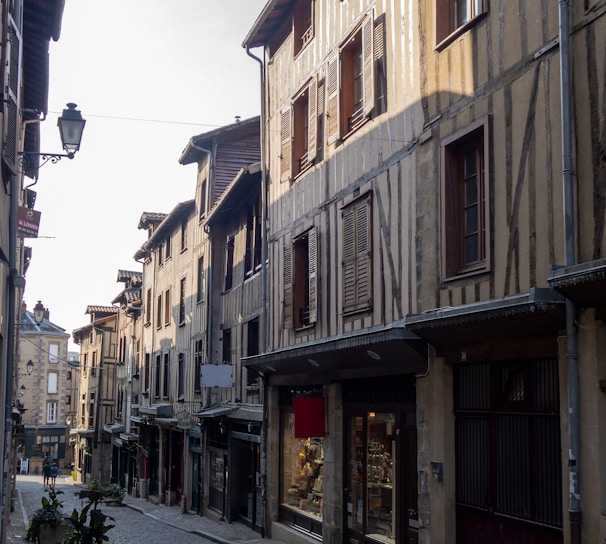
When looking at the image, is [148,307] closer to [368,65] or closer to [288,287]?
[288,287]

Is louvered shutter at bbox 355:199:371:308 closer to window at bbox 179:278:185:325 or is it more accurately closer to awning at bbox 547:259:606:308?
awning at bbox 547:259:606:308

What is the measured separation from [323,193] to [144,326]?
2151cm

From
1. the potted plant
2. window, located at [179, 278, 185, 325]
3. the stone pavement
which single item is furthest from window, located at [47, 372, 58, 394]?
the potted plant

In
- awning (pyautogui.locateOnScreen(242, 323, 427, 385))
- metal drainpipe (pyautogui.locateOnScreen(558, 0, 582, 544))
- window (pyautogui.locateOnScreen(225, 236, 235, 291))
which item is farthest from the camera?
window (pyautogui.locateOnScreen(225, 236, 235, 291))

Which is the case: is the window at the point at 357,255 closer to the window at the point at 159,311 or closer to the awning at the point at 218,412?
the awning at the point at 218,412

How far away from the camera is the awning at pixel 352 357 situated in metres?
10.3

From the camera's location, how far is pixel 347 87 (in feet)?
43.9

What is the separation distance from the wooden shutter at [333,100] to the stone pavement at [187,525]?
721 cm

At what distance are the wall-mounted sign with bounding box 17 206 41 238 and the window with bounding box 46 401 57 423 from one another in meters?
56.9

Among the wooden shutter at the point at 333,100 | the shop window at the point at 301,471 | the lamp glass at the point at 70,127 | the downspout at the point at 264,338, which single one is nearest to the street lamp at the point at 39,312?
the downspout at the point at 264,338

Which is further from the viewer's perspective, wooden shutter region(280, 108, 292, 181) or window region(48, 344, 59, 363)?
window region(48, 344, 59, 363)

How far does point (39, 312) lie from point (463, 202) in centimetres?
1838

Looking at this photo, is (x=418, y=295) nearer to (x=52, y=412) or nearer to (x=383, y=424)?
(x=383, y=424)

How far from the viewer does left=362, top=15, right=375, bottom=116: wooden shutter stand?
12031mm
